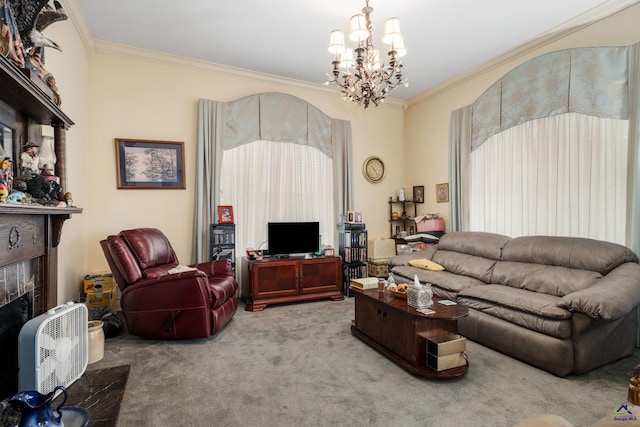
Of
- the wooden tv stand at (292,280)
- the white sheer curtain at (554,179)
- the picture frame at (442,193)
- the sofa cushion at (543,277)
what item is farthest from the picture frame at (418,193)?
the sofa cushion at (543,277)

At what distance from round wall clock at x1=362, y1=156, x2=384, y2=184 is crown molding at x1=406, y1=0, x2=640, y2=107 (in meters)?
1.33

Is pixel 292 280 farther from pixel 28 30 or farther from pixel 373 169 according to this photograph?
pixel 28 30

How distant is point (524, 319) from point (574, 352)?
360 millimetres

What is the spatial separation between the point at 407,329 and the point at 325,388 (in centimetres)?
76

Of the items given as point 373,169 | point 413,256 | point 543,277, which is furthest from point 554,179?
point 373,169

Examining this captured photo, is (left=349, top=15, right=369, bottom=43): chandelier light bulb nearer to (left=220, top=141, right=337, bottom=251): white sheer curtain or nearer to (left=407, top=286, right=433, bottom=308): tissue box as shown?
(left=407, top=286, right=433, bottom=308): tissue box

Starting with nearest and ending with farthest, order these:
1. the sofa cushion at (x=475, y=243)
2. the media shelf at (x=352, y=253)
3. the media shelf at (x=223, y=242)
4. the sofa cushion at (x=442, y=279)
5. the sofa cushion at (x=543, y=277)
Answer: the sofa cushion at (x=543, y=277)
the sofa cushion at (x=442, y=279)
the sofa cushion at (x=475, y=243)
the media shelf at (x=223, y=242)
the media shelf at (x=352, y=253)

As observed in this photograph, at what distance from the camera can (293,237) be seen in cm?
461

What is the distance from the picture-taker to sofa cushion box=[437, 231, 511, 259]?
3.75 meters

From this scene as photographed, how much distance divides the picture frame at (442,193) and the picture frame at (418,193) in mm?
330

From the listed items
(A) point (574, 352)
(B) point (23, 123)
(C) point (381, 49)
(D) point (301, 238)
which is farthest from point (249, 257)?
(A) point (574, 352)

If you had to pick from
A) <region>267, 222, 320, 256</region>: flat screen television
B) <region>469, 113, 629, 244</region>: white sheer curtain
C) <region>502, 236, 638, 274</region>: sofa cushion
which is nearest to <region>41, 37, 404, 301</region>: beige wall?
<region>267, 222, 320, 256</region>: flat screen television

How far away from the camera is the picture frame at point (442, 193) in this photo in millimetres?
4902

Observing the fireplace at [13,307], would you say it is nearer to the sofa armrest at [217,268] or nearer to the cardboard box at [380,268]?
the sofa armrest at [217,268]
